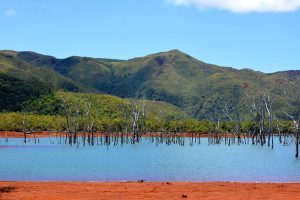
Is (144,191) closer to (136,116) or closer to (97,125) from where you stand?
(136,116)

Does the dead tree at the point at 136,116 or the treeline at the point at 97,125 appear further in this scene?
the treeline at the point at 97,125

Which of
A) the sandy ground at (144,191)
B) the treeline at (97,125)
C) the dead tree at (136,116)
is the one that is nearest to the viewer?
the sandy ground at (144,191)

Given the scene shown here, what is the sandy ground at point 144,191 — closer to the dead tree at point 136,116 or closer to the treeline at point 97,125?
the dead tree at point 136,116

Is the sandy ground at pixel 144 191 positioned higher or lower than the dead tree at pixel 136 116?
lower

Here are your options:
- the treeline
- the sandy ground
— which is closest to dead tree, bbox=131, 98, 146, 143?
the treeline

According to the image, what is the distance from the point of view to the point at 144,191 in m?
26.4

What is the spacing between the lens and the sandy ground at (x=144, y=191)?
24.1 metres

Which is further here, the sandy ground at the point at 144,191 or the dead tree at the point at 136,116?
the dead tree at the point at 136,116

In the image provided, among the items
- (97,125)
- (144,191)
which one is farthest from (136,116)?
(144,191)

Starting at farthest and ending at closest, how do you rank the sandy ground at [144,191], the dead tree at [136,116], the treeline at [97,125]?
the treeline at [97,125] < the dead tree at [136,116] < the sandy ground at [144,191]

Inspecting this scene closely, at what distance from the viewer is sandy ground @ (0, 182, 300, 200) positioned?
24078 mm

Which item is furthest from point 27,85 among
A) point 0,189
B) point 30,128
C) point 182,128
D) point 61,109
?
point 0,189

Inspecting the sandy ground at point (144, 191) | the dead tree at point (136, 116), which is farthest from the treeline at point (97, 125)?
the sandy ground at point (144, 191)

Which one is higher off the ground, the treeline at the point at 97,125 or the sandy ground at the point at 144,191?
the treeline at the point at 97,125
